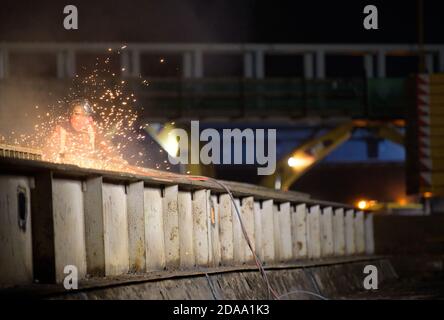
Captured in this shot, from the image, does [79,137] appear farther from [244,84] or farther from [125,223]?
[244,84]

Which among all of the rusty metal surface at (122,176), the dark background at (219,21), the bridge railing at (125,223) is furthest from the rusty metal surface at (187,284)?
the dark background at (219,21)

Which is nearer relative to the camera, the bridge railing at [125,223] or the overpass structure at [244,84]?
the bridge railing at [125,223]

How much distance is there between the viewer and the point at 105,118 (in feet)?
73.8

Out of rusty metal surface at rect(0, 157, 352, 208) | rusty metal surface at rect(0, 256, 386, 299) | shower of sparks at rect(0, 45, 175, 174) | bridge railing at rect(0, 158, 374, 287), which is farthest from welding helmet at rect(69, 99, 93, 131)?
rusty metal surface at rect(0, 256, 386, 299)

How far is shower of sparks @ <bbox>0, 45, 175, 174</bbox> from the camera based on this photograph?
18986mm

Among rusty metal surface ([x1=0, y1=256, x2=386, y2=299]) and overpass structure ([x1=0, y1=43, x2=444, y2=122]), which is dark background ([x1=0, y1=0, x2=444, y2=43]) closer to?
overpass structure ([x1=0, y1=43, x2=444, y2=122])

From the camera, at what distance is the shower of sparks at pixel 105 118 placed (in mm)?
18986

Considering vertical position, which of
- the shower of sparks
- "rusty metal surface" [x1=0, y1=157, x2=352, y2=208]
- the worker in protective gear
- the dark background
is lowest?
"rusty metal surface" [x1=0, y1=157, x2=352, y2=208]

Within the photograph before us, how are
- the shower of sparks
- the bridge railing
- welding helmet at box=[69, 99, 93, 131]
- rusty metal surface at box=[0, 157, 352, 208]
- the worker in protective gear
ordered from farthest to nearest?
the shower of sparks
welding helmet at box=[69, 99, 93, 131]
the worker in protective gear
the bridge railing
rusty metal surface at box=[0, 157, 352, 208]

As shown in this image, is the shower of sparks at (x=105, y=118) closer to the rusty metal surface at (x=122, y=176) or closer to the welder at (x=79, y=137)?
the welder at (x=79, y=137)

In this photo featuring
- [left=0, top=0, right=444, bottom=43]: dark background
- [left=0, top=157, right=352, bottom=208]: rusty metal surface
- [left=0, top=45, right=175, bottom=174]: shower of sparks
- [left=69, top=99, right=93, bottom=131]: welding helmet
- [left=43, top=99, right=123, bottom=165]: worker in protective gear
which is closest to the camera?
[left=0, top=157, right=352, bottom=208]: rusty metal surface
